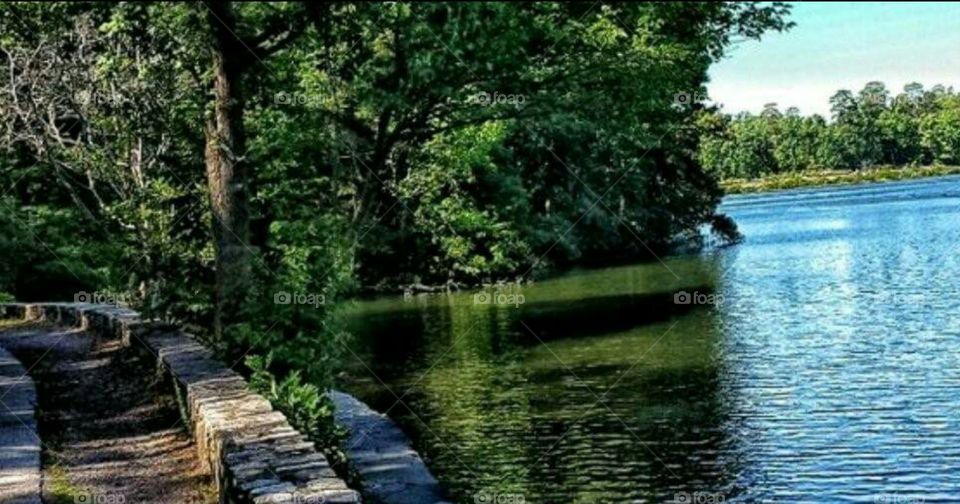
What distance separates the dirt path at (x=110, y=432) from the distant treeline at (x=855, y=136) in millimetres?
133783

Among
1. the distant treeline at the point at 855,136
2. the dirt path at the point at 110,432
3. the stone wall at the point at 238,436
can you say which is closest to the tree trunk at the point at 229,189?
the stone wall at the point at 238,436

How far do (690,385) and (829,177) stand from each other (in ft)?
480

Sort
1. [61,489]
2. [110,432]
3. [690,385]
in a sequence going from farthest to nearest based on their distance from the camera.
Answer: [690,385]
[110,432]
[61,489]

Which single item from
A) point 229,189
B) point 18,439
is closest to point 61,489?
point 18,439

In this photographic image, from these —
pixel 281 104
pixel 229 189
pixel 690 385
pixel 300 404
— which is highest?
pixel 281 104

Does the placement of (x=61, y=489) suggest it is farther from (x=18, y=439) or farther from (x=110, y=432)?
(x=110, y=432)

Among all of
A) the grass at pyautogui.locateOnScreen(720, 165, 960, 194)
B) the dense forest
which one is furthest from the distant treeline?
the dense forest

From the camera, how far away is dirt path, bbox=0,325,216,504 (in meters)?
11.3

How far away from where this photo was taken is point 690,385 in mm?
21812

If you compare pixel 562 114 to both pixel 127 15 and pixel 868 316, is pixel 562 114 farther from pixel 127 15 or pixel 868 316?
pixel 868 316

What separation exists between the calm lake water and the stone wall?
4.00 m

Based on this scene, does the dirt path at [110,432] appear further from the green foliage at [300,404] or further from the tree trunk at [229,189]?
the tree trunk at [229,189]

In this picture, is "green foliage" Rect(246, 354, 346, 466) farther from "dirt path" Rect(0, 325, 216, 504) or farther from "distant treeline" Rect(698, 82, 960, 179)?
"distant treeline" Rect(698, 82, 960, 179)

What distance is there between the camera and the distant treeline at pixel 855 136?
150225mm
